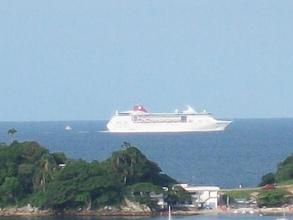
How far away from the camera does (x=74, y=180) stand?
332ft

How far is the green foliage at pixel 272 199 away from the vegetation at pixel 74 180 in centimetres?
555

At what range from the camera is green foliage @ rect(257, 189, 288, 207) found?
332 ft

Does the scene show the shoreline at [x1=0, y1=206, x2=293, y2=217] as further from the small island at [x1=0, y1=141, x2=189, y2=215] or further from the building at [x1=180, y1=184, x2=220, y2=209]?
the building at [x1=180, y1=184, x2=220, y2=209]

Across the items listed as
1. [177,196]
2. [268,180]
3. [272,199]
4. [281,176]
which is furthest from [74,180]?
[281,176]

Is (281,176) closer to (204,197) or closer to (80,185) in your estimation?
(204,197)

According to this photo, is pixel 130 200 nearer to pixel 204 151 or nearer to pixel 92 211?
pixel 92 211

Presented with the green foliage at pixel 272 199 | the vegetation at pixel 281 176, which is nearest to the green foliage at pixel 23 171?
the green foliage at pixel 272 199

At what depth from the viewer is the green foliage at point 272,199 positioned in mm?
101188

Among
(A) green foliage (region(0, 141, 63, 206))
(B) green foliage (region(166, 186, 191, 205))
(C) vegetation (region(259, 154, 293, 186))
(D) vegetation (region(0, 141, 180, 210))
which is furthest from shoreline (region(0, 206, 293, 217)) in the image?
(C) vegetation (region(259, 154, 293, 186))

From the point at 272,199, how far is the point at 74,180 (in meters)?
13.9

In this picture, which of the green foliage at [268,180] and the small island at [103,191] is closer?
the small island at [103,191]

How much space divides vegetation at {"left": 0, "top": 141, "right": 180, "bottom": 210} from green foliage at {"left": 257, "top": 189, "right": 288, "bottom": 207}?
18.2 feet

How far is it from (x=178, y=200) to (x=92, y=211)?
6.78m

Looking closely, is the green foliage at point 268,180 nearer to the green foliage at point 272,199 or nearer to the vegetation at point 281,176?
the vegetation at point 281,176
